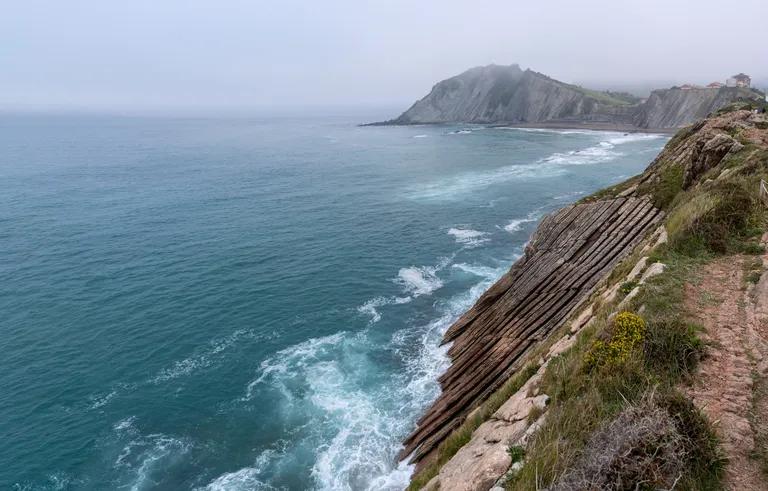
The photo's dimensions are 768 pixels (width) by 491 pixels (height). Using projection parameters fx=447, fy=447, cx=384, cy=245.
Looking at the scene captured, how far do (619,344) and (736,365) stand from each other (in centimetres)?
307

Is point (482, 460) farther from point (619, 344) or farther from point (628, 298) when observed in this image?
point (628, 298)

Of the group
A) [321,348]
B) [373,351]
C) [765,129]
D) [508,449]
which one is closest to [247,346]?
[321,348]

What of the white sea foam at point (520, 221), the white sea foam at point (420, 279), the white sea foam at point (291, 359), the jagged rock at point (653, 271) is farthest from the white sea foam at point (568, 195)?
the jagged rock at point (653, 271)

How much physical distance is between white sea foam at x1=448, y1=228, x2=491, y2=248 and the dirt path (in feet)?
139

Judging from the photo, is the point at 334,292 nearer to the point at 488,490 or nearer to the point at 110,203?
the point at 488,490

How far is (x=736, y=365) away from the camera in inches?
494

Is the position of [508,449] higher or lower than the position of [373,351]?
higher

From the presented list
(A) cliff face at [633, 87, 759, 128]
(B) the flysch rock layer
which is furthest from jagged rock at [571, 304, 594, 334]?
(A) cliff face at [633, 87, 759, 128]

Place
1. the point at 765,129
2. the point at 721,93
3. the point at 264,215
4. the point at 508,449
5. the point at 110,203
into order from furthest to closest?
the point at 721,93 < the point at 110,203 < the point at 264,215 < the point at 765,129 < the point at 508,449

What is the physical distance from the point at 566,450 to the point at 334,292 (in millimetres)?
38743

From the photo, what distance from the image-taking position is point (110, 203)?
266 feet

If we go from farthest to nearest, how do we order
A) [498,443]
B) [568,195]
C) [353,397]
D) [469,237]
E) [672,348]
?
[568,195]
[469,237]
[353,397]
[498,443]
[672,348]

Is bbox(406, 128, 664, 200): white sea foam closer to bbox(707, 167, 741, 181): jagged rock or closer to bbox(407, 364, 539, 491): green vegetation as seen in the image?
bbox(707, 167, 741, 181): jagged rock

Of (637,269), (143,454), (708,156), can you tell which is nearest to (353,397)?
(143,454)
